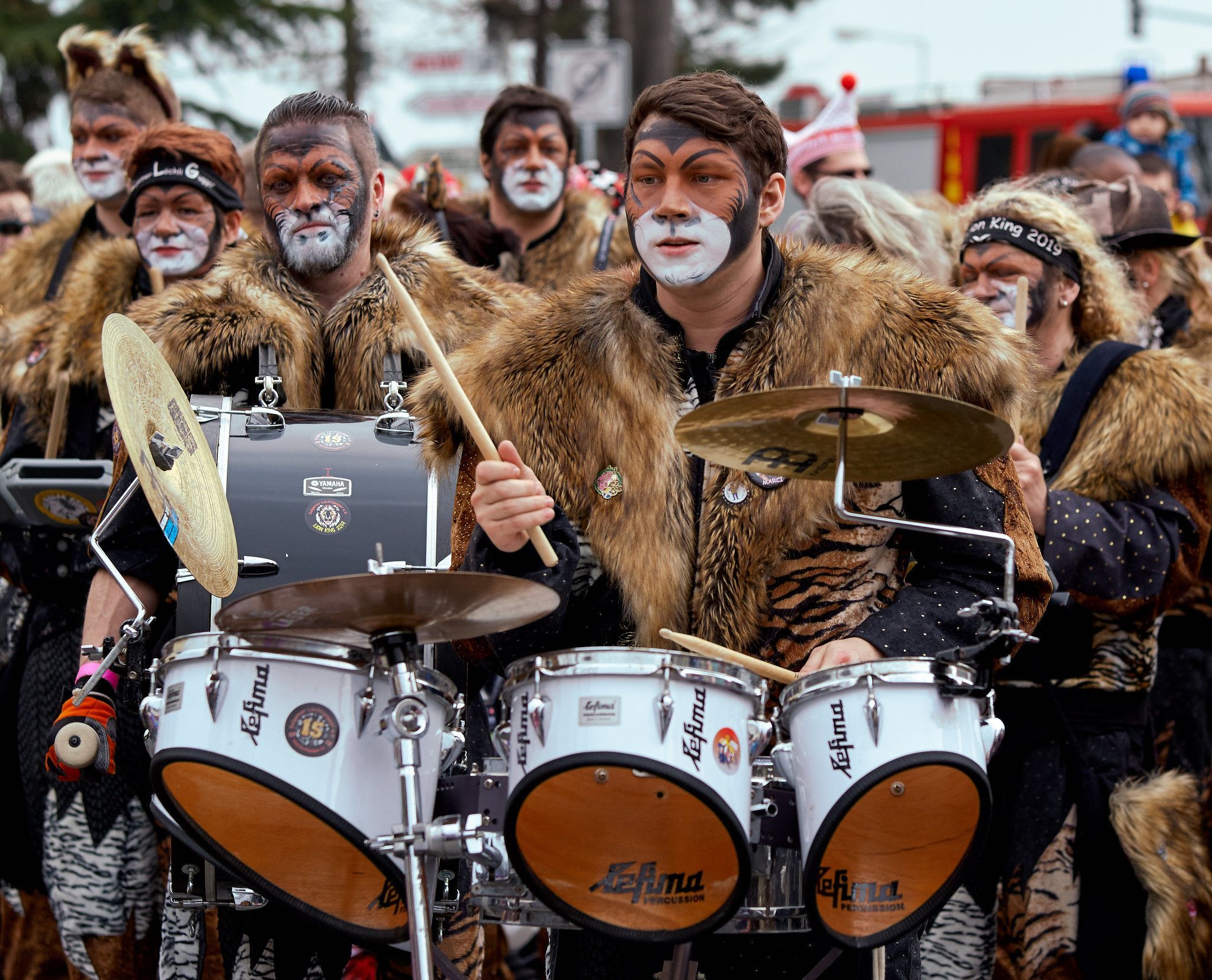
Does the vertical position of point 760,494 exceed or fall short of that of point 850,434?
it falls short

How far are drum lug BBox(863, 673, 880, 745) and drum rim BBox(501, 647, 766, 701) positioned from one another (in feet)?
0.70

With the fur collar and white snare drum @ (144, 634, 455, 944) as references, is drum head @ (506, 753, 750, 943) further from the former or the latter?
the fur collar

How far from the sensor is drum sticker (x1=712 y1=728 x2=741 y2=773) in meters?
2.62

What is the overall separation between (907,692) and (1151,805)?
1784 millimetres

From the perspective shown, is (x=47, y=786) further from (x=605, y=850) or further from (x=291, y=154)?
(x=605, y=850)

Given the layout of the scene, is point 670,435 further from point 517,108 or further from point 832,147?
point 832,147

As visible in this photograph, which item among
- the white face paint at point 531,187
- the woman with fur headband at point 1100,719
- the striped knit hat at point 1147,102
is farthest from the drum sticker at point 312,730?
the striped knit hat at point 1147,102

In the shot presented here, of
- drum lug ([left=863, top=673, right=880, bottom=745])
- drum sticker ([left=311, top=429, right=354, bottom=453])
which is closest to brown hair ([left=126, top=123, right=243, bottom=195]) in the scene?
drum sticker ([left=311, top=429, right=354, bottom=453])

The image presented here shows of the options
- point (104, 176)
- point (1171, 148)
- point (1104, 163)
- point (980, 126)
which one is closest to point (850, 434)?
point (104, 176)

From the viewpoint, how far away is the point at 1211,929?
165 inches

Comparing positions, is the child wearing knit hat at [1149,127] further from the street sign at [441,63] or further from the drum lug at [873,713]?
the drum lug at [873,713]

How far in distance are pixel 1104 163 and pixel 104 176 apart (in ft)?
13.2

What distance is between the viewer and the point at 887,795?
8.63 feet

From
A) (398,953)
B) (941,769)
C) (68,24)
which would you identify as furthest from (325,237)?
(68,24)
